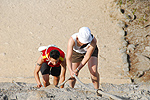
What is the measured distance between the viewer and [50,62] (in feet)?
12.3

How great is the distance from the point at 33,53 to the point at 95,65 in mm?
3387

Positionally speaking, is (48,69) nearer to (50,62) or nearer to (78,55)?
(50,62)

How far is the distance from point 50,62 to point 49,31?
13.7 ft

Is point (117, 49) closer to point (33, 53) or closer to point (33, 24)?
point (33, 53)

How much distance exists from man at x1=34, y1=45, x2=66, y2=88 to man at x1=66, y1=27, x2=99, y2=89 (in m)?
0.19

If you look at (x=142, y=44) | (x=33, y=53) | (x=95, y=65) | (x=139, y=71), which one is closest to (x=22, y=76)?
(x=33, y=53)

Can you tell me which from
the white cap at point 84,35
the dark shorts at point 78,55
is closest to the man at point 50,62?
the dark shorts at point 78,55

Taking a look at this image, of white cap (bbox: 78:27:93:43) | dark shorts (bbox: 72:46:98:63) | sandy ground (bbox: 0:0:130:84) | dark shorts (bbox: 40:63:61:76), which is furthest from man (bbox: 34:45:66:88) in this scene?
sandy ground (bbox: 0:0:130:84)

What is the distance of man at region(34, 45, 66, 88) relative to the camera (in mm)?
3441

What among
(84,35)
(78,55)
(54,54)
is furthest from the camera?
(78,55)

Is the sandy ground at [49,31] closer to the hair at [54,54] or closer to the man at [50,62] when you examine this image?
the man at [50,62]

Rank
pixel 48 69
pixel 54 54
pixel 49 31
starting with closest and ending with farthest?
pixel 54 54
pixel 48 69
pixel 49 31

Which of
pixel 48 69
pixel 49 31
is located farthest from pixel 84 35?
pixel 49 31

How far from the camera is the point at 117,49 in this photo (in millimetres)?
6871
